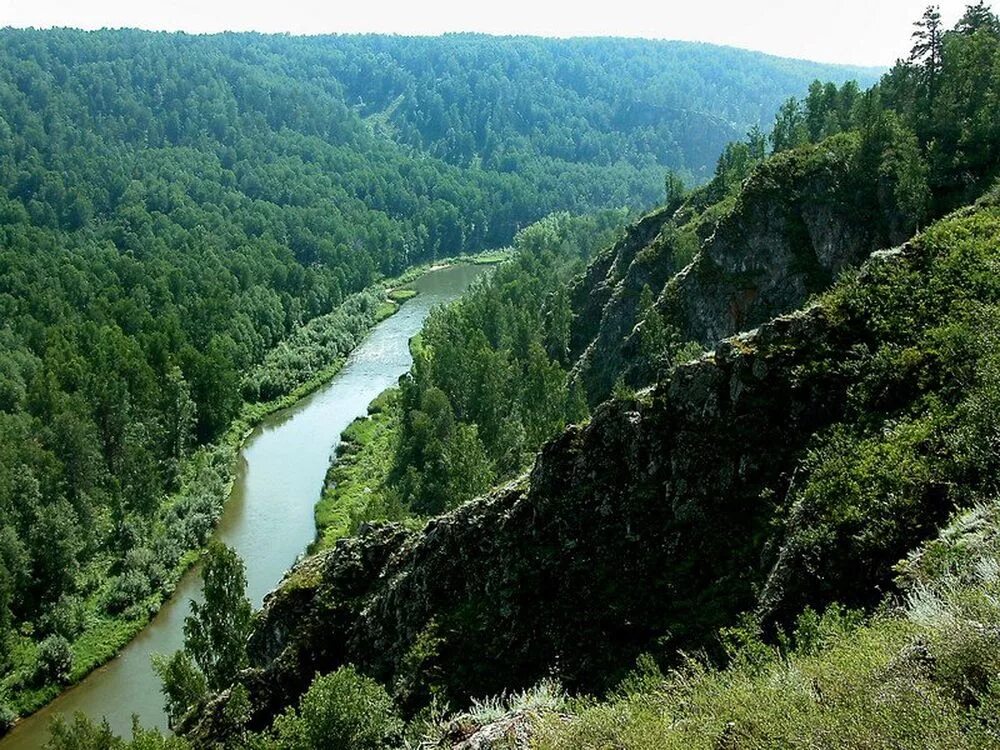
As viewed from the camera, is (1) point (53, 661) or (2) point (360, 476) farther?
(2) point (360, 476)

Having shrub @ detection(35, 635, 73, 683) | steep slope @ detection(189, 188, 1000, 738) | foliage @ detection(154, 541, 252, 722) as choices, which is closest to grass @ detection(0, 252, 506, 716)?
shrub @ detection(35, 635, 73, 683)

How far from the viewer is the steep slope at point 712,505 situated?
22.7 metres

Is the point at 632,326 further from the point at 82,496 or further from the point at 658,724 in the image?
the point at 658,724

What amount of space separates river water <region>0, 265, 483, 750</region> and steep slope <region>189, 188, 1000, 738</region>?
21582mm

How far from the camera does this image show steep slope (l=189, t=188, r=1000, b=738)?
22656 millimetres

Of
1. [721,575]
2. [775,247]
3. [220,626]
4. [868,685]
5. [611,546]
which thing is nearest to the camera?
[868,685]

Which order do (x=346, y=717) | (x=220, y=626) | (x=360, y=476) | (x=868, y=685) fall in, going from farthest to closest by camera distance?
(x=360, y=476) → (x=220, y=626) → (x=346, y=717) → (x=868, y=685)

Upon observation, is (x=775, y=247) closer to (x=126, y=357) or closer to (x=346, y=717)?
(x=346, y=717)

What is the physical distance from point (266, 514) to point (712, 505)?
54.2m

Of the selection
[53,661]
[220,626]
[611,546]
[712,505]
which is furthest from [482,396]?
[712,505]

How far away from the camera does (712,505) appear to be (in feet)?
88.8

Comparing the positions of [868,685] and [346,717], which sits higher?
[868,685]

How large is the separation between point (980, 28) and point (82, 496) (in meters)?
81.4

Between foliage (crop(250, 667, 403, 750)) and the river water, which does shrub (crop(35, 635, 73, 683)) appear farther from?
foliage (crop(250, 667, 403, 750))
